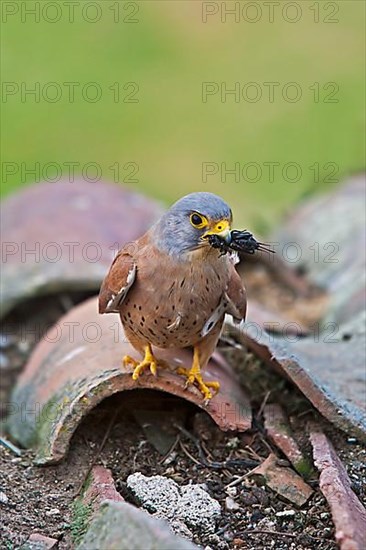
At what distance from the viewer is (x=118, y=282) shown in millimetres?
3285

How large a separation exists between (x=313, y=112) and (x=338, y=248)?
4940mm

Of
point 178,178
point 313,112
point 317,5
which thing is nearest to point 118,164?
point 178,178

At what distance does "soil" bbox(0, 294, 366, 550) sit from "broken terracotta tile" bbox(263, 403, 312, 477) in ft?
0.11

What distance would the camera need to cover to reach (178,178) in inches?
360

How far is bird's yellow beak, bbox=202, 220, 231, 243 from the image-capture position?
3.08 meters

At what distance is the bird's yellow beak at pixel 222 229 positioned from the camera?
3082 millimetres

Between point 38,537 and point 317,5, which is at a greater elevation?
point 317,5

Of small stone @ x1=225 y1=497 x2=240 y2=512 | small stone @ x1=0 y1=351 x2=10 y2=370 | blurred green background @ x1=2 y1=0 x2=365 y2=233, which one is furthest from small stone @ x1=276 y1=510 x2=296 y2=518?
blurred green background @ x1=2 y1=0 x2=365 y2=233

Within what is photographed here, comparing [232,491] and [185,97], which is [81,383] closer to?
[232,491]

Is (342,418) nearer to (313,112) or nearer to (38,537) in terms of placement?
(38,537)

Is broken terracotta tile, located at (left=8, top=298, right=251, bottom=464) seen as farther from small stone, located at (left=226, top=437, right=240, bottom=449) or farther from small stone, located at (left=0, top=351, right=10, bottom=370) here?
small stone, located at (left=0, top=351, right=10, bottom=370)

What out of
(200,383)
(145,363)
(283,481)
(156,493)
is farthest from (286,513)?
(145,363)

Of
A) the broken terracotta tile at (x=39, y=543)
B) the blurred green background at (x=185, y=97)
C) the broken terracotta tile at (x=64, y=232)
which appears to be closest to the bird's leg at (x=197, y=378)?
the broken terracotta tile at (x=39, y=543)

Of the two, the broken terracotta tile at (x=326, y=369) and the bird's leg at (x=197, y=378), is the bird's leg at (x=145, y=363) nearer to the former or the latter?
the bird's leg at (x=197, y=378)
